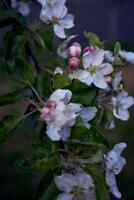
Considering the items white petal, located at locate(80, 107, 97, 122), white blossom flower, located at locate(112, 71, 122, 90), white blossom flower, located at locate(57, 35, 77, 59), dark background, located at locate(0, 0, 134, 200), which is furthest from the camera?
dark background, located at locate(0, 0, 134, 200)

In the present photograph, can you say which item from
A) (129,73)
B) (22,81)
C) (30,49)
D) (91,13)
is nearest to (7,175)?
(30,49)

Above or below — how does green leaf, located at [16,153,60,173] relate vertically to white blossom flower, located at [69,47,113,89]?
below

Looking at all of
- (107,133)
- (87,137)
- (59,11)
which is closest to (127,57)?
(59,11)

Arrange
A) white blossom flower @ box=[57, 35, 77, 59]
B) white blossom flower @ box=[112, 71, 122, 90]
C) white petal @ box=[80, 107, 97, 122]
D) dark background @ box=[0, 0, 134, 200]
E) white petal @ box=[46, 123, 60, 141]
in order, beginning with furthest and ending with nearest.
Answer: dark background @ box=[0, 0, 134, 200] < white blossom flower @ box=[57, 35, 77, 59] < white blossom flower @ box=[112, 71, 122, 90] < white petal @ box=[80, 107, 97, 122] < white petal @ box=[46, 123, 60, 141]

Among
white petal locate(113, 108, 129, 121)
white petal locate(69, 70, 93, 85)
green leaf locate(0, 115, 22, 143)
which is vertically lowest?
white petal locate(113, 108, 129, 121)

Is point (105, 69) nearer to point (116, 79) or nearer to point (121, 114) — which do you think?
point (116, 79)

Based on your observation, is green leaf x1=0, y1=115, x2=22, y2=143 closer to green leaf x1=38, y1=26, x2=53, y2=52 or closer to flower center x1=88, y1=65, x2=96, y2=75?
flower center x1=88, y1=65, x2=96, y2=75

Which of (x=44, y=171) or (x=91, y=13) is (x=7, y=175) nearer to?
(x=44, y=171)

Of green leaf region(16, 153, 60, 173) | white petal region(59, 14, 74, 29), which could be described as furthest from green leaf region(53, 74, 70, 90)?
white petal region(59, 14, 74, 29)
